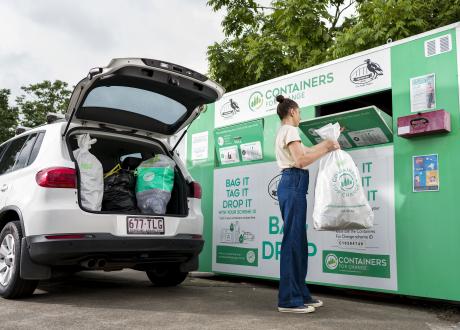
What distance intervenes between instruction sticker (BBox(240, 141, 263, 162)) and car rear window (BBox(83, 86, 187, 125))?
1.02m

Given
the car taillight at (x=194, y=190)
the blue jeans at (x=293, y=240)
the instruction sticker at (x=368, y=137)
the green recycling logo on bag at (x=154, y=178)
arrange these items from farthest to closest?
the car taillight at (x=194, y=190)
the green recycling logo on bag at (x=154, y=178)
the instruction sticker at (x=368, y=137)
the blue jeans at (x=293, y=240)

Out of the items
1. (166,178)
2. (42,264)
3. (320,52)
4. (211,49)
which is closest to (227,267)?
(166,178)

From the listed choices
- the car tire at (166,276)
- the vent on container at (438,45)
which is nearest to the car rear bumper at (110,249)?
the car tire at (166,276)

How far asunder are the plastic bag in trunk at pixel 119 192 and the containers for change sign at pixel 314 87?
5.80 ft

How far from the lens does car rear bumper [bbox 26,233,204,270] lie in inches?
147

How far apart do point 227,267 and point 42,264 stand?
2.45 meters

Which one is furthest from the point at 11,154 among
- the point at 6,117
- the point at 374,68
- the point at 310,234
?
the point at 6,117

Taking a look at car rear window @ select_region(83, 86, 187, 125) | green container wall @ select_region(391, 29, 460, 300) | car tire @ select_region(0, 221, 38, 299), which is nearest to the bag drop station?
green container wall @ select_region(391, 29, 460, 300)

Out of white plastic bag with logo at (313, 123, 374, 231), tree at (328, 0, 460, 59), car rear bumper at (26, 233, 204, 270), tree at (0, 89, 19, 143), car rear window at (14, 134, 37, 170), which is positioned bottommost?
car rear bumper at (26, 233, 204, 270)

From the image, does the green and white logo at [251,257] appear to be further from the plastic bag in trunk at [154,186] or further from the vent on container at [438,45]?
the vent on container at [438,45]

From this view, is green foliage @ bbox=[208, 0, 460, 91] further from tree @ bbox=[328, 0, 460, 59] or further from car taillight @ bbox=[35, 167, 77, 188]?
car taillight @ bbox=[35, 167, 77, 188]

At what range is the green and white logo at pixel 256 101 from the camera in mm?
5559

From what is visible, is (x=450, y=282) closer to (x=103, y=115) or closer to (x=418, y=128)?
(x=418, y=128)

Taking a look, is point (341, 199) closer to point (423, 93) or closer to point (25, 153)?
point (423, 93)
